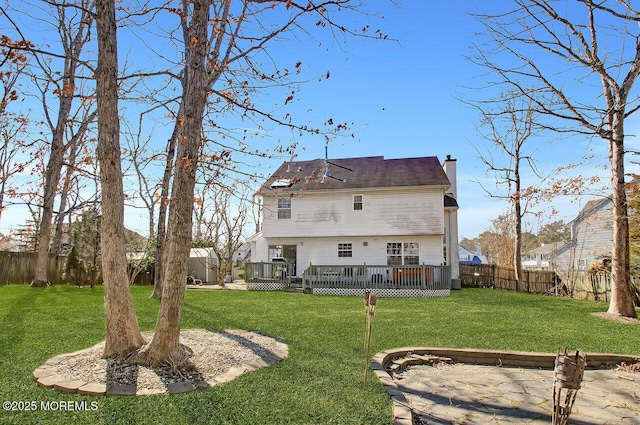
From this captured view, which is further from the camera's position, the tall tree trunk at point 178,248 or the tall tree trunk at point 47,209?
the tall tree trunk at point 47,209

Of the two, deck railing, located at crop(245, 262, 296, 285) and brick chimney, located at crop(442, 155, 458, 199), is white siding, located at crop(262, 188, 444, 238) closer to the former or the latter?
deck railing, located at crop(245, 262, 296, 285)

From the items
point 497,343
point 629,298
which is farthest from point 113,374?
point 629,298

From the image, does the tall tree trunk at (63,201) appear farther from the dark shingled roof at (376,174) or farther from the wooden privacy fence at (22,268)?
the dark shingled roof at (376,174)

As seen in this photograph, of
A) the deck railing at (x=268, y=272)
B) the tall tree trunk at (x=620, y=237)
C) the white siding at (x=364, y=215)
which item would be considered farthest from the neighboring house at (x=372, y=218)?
the tall tree trunk at (x=620, y=237)

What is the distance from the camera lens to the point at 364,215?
20.1 metres

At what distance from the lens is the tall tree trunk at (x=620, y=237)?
1080 cm

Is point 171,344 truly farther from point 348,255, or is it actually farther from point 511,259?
point 511,259

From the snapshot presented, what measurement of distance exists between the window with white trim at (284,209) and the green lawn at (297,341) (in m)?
8.50

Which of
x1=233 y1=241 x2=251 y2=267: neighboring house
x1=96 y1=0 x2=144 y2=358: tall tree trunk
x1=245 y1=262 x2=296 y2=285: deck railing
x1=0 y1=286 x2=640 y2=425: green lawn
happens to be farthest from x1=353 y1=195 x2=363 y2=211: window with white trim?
x1=233 y1=241 x2=251 y2=267: neighboring house

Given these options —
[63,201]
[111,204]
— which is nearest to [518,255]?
[111,204]

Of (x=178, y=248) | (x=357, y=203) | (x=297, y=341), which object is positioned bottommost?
(x=297, y=341)

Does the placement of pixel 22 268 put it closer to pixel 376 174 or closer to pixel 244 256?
pixel 376 174

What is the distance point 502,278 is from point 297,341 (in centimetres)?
1822

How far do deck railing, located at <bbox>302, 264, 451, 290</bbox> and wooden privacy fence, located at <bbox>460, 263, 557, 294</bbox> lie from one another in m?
6.31
